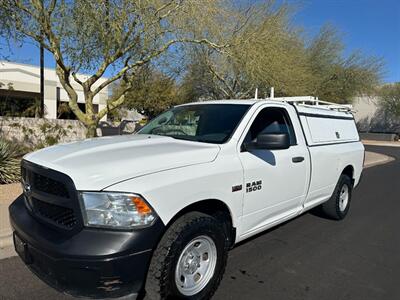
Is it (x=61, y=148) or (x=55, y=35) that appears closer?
(x=61, y=148)

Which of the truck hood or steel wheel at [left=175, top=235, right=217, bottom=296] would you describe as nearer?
the truck hood

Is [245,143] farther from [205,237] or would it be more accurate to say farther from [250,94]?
[250,94]

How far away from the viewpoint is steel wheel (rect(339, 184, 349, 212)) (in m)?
5.92

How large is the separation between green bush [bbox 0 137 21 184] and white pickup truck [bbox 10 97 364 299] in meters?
4.57

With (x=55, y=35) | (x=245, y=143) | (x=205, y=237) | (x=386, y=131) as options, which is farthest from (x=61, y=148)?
(x=386, y=131)

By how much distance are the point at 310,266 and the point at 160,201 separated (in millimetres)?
2354

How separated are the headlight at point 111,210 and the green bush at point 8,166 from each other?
19.0 feet

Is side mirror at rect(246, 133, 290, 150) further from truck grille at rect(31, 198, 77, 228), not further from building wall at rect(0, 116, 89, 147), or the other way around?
building wall at rect(0, 116, 89, 147)

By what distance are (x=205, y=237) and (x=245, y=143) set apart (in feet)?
3.55

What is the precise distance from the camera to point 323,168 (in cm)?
494

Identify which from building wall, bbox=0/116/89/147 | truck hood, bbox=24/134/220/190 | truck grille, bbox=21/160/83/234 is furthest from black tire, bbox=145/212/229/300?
building wall, bbox=0/116/89/147

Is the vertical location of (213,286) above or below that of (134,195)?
below

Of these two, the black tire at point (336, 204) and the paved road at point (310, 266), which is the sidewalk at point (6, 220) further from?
the black tire at point (336, 204)

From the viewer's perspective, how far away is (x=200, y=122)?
4.25 metres
